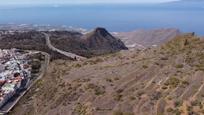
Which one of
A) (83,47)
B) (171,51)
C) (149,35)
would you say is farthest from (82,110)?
(149,35)

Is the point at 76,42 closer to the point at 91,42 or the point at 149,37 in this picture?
the point at 91,42

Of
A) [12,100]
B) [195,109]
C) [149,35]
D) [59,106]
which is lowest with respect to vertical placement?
[149,35]

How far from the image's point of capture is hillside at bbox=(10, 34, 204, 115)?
20188 mm

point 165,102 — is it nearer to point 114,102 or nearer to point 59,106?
point 114,102

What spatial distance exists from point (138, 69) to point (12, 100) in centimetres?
1378

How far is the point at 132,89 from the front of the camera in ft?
77.7

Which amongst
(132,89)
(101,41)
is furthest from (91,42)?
(132,89)

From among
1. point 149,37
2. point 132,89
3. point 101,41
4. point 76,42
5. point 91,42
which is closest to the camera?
point 132,89

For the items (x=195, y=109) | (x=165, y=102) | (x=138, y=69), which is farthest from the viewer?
(x=138, y=69)

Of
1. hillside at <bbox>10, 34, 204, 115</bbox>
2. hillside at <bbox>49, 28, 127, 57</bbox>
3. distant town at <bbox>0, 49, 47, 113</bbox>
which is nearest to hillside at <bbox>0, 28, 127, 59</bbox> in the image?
hillside at <bbox>49, 28, 127, 57</bbox>

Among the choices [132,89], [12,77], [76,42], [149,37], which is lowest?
[149,37]

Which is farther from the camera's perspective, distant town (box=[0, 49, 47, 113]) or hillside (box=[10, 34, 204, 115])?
distant town (box=[0, 49, 47, 113])

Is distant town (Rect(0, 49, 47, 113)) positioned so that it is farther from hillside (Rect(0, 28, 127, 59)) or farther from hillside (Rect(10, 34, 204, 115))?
hillside (Rect(0, 28, 127, 59))

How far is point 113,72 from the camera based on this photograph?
95.7 feet
